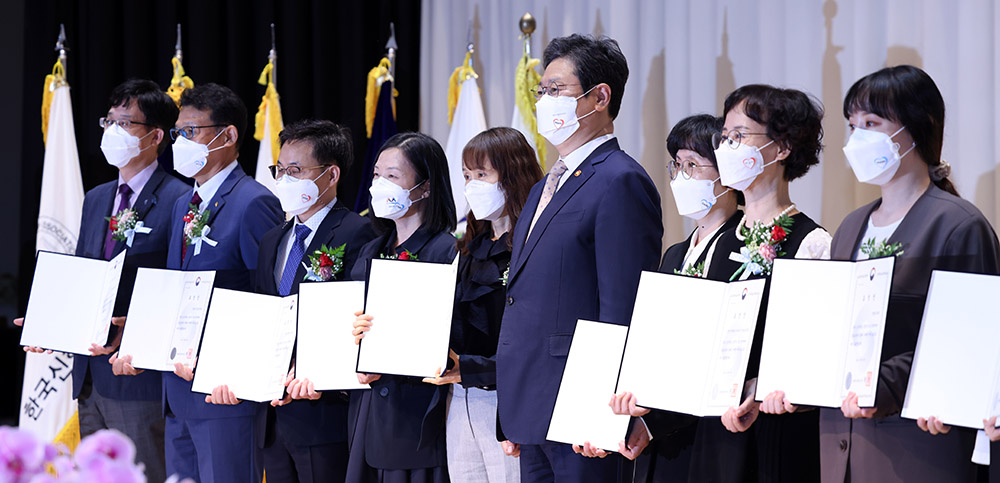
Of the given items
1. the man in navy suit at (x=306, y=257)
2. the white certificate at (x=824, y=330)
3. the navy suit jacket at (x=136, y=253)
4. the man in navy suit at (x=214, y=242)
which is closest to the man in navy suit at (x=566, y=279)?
the white certificate at (x=824, y=330)

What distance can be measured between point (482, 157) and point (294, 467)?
1170 mm

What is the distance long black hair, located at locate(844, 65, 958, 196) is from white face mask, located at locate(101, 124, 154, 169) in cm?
295

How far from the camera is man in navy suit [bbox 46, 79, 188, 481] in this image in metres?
3.81

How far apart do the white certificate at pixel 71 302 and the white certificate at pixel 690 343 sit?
221 cm

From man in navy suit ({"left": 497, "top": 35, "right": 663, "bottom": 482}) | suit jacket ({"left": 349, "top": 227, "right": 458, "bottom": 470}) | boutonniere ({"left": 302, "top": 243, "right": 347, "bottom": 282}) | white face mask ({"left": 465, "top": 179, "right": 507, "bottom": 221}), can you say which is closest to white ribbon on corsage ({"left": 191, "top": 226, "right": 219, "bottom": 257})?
boutonniere ({"left": 302, "top": 243, "right": 347, "bottom": 282})

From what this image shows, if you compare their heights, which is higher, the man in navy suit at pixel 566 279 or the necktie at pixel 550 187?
the necktie at pixel 550 187

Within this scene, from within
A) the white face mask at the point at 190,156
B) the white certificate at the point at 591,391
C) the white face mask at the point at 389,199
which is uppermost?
the white face mask at the point at 190,156

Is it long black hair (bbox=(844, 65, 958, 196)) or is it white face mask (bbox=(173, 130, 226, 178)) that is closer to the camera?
long black hair (bbox=(844, 65, 958, 196))

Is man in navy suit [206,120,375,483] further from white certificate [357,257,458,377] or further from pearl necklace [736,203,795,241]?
pearl necklace [736,203,795,241]

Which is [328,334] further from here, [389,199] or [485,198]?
[485,198]

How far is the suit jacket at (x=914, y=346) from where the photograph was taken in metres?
2.11

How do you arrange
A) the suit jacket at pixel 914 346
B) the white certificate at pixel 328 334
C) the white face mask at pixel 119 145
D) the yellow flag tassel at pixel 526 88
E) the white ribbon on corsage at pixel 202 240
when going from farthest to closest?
the yellow flag tassel at pixel 526 88
the white face mask at pixel 119 145
the white ribbon on corsage at pixel 202 240
the white certificate at pixel 328 334
the suit jacket at pixel 914 346

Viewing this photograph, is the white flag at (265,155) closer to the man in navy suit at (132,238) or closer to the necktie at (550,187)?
the man in navy suit at (132,238)

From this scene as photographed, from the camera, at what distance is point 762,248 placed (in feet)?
8.01
